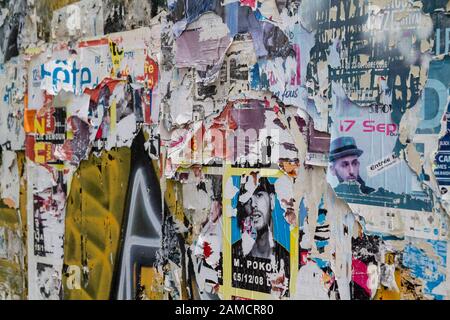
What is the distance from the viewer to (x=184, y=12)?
2.27m

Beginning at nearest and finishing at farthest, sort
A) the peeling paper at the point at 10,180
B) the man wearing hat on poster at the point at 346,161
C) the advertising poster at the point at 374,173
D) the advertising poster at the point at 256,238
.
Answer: the advertising poster at the point at 374,173
the man wearing hat on poster at the point at 346,161
the advertising poster at the point at 256,238
the peeling paper at the point at 10,180

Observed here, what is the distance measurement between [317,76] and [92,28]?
1170 millimetres

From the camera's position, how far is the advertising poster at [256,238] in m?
2.03

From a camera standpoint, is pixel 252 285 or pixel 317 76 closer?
pixel 317 76

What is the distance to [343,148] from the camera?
1.82 metres

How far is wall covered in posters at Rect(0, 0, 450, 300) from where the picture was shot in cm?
169

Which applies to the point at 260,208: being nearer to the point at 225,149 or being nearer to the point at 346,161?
the point at 225,149

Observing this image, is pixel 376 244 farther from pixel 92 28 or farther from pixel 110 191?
pixel 92 28

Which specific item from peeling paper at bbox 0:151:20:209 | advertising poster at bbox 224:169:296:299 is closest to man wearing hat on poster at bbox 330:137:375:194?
advertising poster at bbox 224:169:296:299

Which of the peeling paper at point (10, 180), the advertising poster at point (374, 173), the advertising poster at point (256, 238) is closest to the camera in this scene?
the advertising poster at point (374, 173)

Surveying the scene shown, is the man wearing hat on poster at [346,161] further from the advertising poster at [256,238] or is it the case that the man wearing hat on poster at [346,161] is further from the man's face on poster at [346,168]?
the advertising poster at [256,238]

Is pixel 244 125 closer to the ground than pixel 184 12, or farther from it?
closer to the ground

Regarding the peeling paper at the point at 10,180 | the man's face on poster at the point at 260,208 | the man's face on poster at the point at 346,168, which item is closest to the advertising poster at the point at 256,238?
the man's face on poster at the point at 260,208

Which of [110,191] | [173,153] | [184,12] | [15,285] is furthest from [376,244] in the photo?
[15,285]
